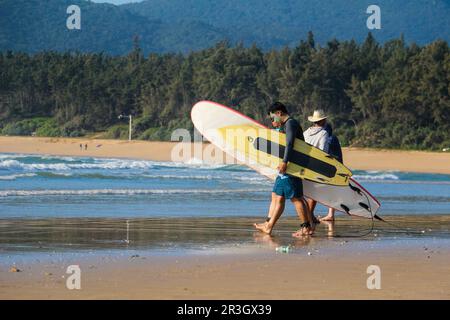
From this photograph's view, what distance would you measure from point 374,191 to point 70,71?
6466cm

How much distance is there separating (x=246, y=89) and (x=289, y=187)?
54.2m

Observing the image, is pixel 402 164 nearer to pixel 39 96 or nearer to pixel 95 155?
pixel 95 155

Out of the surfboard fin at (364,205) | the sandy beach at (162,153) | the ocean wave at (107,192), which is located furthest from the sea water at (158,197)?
the sandy beach at (162,153)

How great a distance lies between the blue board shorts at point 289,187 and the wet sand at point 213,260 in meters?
0.43

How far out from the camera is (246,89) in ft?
209

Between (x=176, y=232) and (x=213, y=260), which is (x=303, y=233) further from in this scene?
(x=213, y=260)

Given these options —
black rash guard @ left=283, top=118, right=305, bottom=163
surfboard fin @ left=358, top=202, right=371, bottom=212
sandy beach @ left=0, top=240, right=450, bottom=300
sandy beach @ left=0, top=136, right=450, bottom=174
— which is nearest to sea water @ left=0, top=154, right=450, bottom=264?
surfboard fin @ left=358, top=202, right=371, bottom=212

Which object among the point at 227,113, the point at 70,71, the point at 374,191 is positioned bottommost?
the point at 374,191

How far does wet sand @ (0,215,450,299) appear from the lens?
250 inches

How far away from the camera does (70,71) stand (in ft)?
269

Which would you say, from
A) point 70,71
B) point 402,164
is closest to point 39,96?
point 70,71

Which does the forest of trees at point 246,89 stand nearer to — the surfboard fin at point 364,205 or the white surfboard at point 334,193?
the white surfboard at point 334,193

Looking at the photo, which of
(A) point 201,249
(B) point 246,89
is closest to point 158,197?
Result: (A) point 201,249

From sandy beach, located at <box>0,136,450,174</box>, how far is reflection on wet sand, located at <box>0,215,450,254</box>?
2116cm
